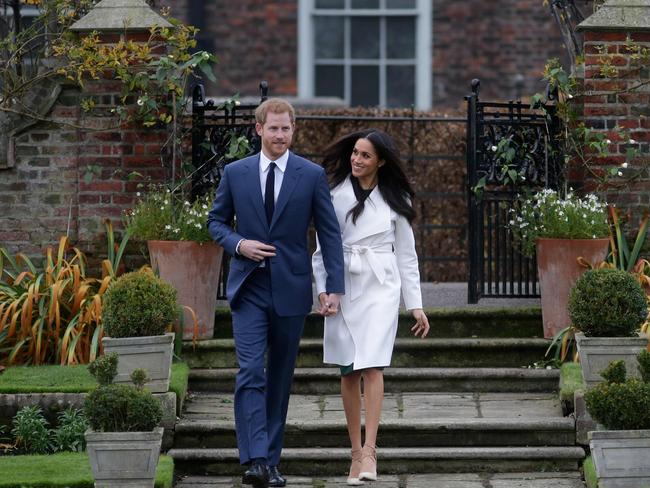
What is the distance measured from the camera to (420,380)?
8469 mm

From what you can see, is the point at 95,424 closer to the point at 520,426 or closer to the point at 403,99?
the point at 520,426

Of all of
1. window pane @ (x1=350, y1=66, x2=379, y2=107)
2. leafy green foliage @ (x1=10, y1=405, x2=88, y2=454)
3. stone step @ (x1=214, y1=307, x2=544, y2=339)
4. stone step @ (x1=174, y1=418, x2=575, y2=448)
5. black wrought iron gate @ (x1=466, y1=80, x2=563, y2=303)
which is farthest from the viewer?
window pane @ (x1=350, y1=66, x2=379, y2=107)

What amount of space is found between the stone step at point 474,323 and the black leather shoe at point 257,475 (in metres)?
2.53

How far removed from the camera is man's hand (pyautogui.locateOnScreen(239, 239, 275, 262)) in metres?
6.56

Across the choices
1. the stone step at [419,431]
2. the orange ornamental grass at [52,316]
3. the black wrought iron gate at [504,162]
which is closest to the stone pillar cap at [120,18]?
the orange ornamental grass at [52,316]

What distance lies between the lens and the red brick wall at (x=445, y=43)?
15547 millimetres

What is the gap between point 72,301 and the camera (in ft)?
28.8

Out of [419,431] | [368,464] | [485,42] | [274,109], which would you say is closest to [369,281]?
[368,464]

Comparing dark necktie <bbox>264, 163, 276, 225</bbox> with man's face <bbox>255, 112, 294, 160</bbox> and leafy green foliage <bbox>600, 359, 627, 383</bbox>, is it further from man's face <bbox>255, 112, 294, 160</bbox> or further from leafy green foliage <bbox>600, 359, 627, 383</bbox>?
leafy green foliage <bbox>600, 359, 627, 383</bbox>

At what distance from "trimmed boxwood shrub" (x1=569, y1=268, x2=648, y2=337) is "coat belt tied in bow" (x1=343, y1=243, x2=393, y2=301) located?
3.58 feet

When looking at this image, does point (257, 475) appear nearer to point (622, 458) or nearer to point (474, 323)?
point (622, 458)

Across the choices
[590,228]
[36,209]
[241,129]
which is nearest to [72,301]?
[36,209]

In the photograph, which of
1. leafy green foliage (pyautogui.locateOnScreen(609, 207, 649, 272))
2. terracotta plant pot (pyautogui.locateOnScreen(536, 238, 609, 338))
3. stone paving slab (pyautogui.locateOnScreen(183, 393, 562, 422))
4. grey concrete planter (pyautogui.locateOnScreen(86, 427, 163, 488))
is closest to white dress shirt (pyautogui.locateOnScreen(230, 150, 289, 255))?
grey concrete planter (pyautogui.locateOnScreen(86, 427, 163, 488))

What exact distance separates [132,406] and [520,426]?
2.27m
